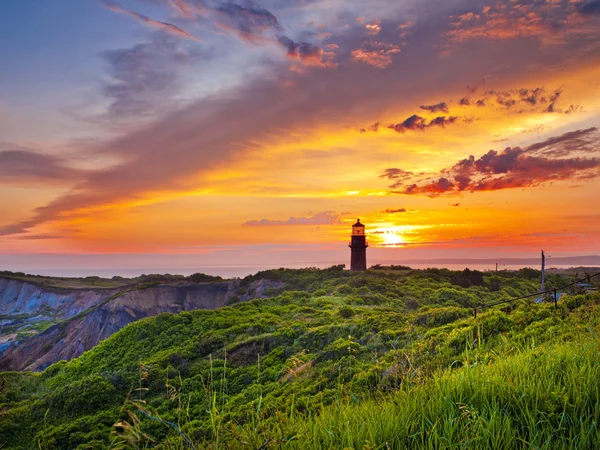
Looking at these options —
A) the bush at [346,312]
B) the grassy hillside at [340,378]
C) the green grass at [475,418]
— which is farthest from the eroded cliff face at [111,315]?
the green grass at [475,418]

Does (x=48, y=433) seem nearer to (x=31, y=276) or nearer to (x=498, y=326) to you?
(x=498, y=326)

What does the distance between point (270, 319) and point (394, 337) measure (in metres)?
9.95

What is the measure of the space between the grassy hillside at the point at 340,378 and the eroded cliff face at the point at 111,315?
68.5 ft

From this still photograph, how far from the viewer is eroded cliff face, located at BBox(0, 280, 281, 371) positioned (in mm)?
51688

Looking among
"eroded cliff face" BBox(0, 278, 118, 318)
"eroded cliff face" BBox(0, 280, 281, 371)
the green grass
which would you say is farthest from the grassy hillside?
"eroded cliff face" BBox(0, 278, 118, 318)

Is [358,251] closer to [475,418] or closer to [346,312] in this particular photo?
[346,312]

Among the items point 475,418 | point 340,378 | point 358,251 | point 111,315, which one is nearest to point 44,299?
point 111,315

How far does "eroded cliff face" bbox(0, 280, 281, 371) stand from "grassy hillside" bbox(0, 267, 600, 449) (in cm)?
2089

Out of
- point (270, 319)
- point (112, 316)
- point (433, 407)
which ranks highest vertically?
point (433, 407)

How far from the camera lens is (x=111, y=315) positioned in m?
53.2

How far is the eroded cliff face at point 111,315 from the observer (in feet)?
170

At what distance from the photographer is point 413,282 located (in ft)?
128

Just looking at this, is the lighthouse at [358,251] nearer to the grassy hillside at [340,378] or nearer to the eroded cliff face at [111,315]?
the grassy hillside at [340,378]

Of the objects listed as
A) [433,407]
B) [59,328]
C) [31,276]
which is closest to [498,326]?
[433,407]
